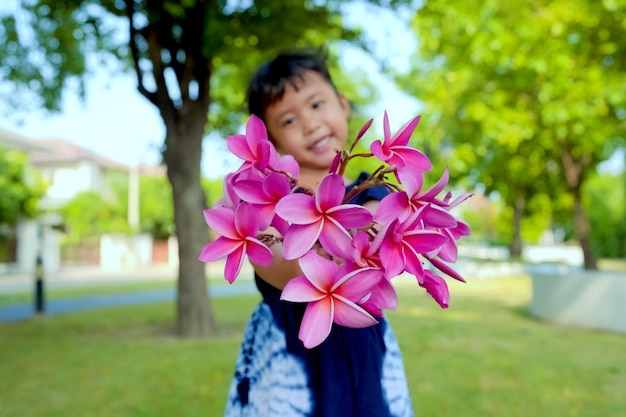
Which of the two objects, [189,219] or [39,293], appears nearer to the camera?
[189,219]

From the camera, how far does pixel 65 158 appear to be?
38625mm

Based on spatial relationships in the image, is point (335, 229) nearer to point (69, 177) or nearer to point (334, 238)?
point (334, 238)

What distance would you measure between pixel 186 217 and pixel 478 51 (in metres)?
4.97

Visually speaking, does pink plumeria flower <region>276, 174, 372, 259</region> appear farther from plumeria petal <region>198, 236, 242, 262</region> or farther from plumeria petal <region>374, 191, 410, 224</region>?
plumeria petal <region>198, 236, 242, 262</region>

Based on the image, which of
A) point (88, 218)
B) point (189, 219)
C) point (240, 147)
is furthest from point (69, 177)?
point (240, 147)

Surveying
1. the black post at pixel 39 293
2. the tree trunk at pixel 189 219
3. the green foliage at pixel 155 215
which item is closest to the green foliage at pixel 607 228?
the green foliage at pixel 155 215

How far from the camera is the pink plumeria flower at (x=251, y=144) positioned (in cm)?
110

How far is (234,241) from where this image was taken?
1.08 meters

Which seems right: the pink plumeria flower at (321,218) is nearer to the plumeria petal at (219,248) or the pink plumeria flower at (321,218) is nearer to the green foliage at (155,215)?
the plumeria petal at (219,248)

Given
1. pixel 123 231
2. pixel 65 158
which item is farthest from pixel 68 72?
pixel 65 158

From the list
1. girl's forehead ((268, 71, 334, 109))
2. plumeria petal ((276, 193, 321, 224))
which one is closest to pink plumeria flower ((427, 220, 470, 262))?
plumeria petal ((276, 193, 321, 224))

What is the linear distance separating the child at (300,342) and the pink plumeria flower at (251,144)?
240mm

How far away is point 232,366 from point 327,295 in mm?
5282

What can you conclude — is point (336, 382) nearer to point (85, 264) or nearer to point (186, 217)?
point (186, 217)
